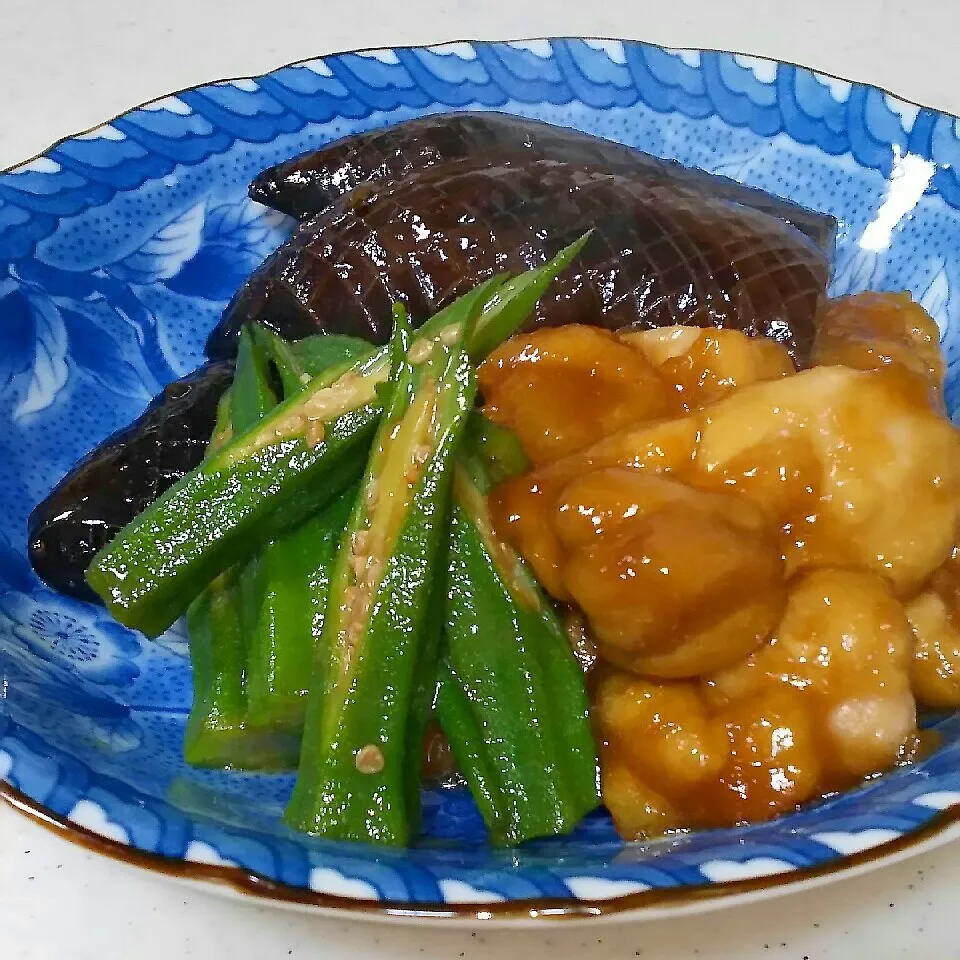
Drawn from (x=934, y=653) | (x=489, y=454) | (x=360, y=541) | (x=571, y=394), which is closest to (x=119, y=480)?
(x=360, y=541)

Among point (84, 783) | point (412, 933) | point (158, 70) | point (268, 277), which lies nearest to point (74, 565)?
point (84, 783)

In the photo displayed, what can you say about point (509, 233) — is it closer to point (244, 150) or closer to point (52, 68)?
point (244, 150)

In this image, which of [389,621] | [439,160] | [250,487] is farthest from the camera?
[439,160]

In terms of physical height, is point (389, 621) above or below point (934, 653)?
above

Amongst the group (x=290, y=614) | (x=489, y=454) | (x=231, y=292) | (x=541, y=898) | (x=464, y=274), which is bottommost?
(x=541, y=898)

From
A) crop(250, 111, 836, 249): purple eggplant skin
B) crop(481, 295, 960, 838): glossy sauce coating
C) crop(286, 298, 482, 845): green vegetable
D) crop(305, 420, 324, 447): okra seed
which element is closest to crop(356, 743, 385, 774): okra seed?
crop(286, 298, 482, 845): green vegetable

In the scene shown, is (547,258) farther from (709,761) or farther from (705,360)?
(709,761)

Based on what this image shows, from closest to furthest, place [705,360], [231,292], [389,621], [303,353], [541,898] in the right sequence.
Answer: [541,898] → [389,621] → [705,360] → [303,353] → [231,292]
